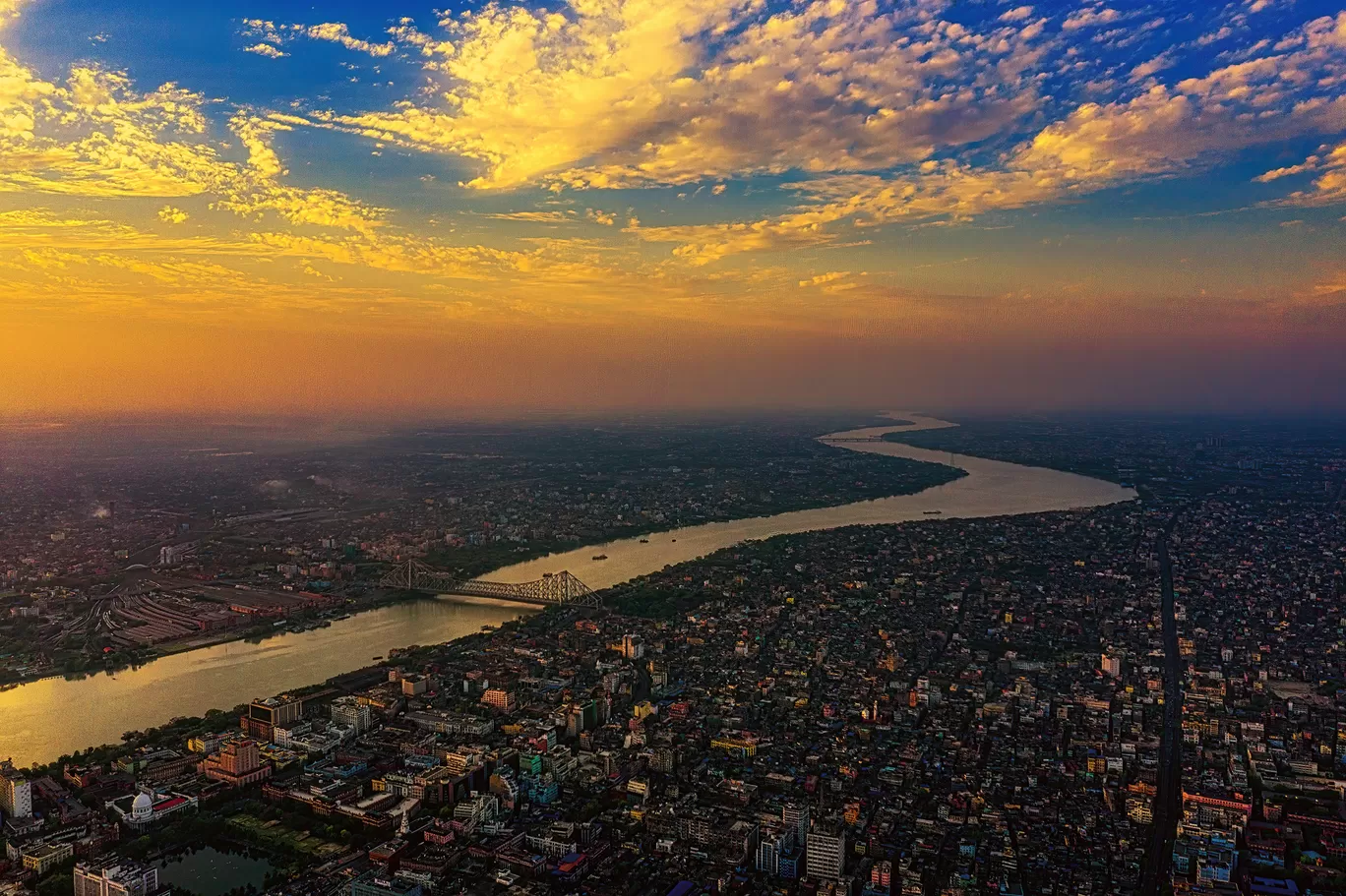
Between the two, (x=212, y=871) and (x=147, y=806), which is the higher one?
(x=147, y=806)

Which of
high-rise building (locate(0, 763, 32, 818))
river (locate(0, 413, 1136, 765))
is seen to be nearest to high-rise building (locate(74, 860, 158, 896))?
high-rise building (locate(0, 763, 32, 818))

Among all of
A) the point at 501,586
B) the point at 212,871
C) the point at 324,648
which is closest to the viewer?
the point at 212,871

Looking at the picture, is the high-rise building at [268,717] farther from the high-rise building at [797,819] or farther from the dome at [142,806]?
the high-rise building at [797,819]

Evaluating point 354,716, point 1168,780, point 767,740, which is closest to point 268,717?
point 354,716

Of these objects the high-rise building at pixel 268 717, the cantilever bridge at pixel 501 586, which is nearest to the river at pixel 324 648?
the cantilever bridge at pixel 501 586

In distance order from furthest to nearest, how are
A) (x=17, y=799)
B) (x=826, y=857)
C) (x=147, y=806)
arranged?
(x=147, y=806) → (x=17, y=799) → (x=826, y=857)

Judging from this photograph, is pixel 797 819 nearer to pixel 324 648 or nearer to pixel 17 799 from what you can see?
pixel 17 799

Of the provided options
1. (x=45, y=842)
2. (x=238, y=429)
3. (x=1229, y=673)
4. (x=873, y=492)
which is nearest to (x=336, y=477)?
(x=873, y=492)
